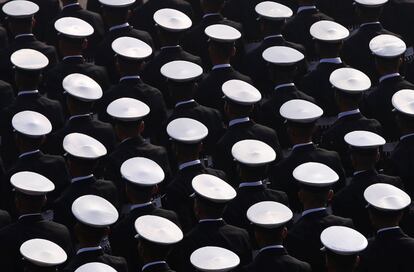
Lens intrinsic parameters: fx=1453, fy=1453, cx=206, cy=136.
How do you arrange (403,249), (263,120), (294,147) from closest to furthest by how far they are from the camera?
1. (403,249)
2. (294,147)
3. (263,120)

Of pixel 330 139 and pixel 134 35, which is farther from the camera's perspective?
pixel 134 35

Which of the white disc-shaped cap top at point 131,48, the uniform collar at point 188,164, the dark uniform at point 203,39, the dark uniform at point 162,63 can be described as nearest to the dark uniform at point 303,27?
the dark uniform at point 203,39

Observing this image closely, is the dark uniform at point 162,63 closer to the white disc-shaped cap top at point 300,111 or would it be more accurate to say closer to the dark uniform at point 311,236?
the white disc-shaped cap top at point 300,111

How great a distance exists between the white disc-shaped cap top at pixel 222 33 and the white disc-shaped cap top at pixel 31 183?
231 centimetres

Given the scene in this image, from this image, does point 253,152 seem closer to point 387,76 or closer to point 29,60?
point 387,76

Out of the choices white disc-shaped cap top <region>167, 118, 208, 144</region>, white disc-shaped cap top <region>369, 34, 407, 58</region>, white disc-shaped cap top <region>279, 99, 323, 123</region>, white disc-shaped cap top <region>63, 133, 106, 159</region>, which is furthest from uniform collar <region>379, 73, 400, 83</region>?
white disc-shaped cap top <region>63, 133, 106, 159</region>

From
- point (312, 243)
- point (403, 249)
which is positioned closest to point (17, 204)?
point (312, 243)

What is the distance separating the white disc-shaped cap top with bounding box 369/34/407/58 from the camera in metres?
13.2

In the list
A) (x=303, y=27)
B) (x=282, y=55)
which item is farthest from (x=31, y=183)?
(x=303, y=27)

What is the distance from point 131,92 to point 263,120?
48.6 inches

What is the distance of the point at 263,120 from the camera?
13.3m

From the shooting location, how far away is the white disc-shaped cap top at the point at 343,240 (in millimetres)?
11297

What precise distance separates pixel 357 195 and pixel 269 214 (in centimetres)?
97

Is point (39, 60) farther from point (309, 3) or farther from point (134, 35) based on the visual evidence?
point (309, 3)
